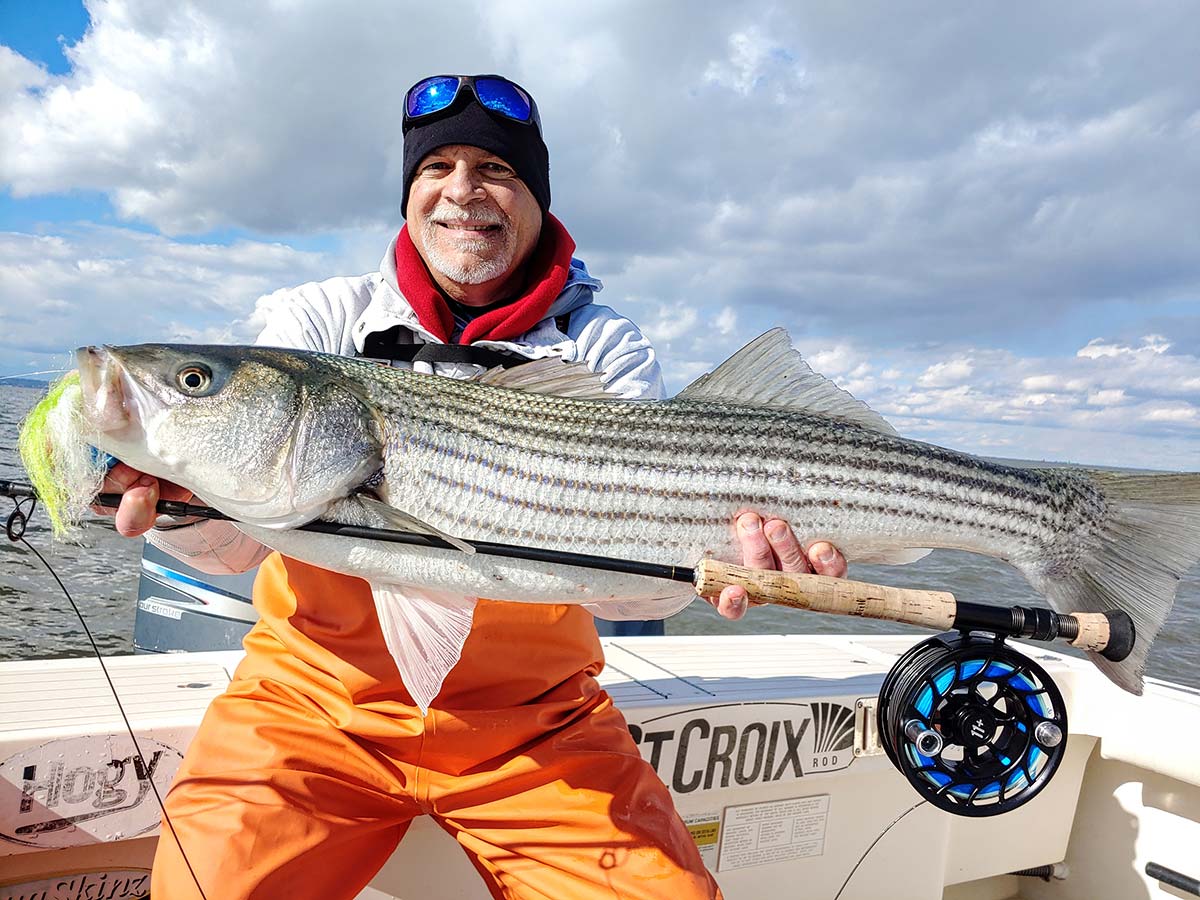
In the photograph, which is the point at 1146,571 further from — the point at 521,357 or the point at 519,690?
the point at 521,357

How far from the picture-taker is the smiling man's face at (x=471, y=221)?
179 inches

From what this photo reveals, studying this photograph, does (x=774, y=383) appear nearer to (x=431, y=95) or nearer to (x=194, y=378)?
(x=194, y=378)

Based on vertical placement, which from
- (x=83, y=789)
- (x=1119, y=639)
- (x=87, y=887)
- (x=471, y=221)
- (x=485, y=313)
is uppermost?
(x=471, y=221)

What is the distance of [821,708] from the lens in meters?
4.65

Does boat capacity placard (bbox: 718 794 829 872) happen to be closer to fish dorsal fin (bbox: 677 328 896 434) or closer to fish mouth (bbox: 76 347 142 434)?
fish dorsal fin (bbox: 677 328 896 434)

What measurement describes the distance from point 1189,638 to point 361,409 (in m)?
15.5

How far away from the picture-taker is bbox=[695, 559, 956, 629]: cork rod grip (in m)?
3.09

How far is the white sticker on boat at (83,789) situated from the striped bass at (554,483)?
1134 mm

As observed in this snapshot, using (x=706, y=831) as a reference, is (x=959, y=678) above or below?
above

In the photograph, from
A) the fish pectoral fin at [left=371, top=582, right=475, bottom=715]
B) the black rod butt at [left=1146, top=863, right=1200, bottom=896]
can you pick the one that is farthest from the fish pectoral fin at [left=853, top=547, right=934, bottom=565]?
the black rod butt at [left=1146, top=863, right=1200, bottom=896]

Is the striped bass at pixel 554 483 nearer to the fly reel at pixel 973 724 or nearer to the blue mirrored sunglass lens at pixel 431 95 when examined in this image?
the fly reel at pixel 973 724

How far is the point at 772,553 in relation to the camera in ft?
10.7

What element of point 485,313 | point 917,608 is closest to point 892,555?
point 917,608

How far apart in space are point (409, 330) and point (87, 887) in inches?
113
